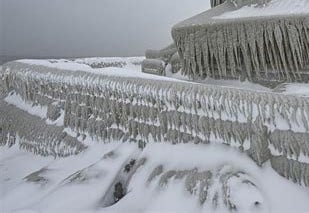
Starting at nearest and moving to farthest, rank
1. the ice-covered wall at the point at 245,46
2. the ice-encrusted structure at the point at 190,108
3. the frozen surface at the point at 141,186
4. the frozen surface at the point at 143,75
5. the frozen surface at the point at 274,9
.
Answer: the frozen surface at the point at 141,186
the ice-encrusted structure at the point at 190,108
the frozen surface at the point at 143,75
the ice-covered wall at the point at 245,46
the frozen surface at the point at 274,9

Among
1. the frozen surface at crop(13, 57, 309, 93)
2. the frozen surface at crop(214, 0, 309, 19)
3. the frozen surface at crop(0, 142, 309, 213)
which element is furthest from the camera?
the frozen surface at crop(214, 0, 309, 19)

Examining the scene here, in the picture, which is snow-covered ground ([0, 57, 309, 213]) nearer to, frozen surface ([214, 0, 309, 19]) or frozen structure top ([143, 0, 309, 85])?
frozen structure top ([143, 0, 309, 85])

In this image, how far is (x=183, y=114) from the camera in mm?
3850

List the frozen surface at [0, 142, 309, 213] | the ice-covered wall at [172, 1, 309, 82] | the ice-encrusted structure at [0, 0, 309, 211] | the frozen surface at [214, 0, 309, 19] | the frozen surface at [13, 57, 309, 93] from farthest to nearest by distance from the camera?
the frozen surface at [214, 0, 309, 19] → the ice-covered wall at [172, 1, 309, 82] → the frozen surface at [13, 57, 309, 93] → the ice-encrusted structure at [0, 0, 309, 211] → the frozen surface at [0, 142, 309, 213]

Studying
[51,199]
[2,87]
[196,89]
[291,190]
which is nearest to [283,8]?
[196,89]

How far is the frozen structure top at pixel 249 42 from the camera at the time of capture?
4.86 m

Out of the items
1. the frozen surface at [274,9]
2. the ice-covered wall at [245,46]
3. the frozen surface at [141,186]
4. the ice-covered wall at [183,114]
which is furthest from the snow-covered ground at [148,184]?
the frozen surface at [274,9]

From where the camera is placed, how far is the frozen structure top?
4.86 m

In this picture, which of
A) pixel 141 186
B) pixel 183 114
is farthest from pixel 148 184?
pixel 183 114

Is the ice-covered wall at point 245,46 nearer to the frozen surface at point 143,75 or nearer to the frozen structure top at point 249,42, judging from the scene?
the frozen structure top at point 249,42

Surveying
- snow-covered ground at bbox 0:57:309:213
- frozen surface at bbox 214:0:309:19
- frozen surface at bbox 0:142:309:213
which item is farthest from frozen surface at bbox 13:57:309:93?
frozen surface at bbox 214:0:309:19

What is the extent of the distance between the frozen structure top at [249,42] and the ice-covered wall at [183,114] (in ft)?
5.84

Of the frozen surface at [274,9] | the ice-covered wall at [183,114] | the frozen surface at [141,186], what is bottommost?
the frozen surface at [141,186]

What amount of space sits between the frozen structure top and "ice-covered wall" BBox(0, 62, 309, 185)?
1.78 m
